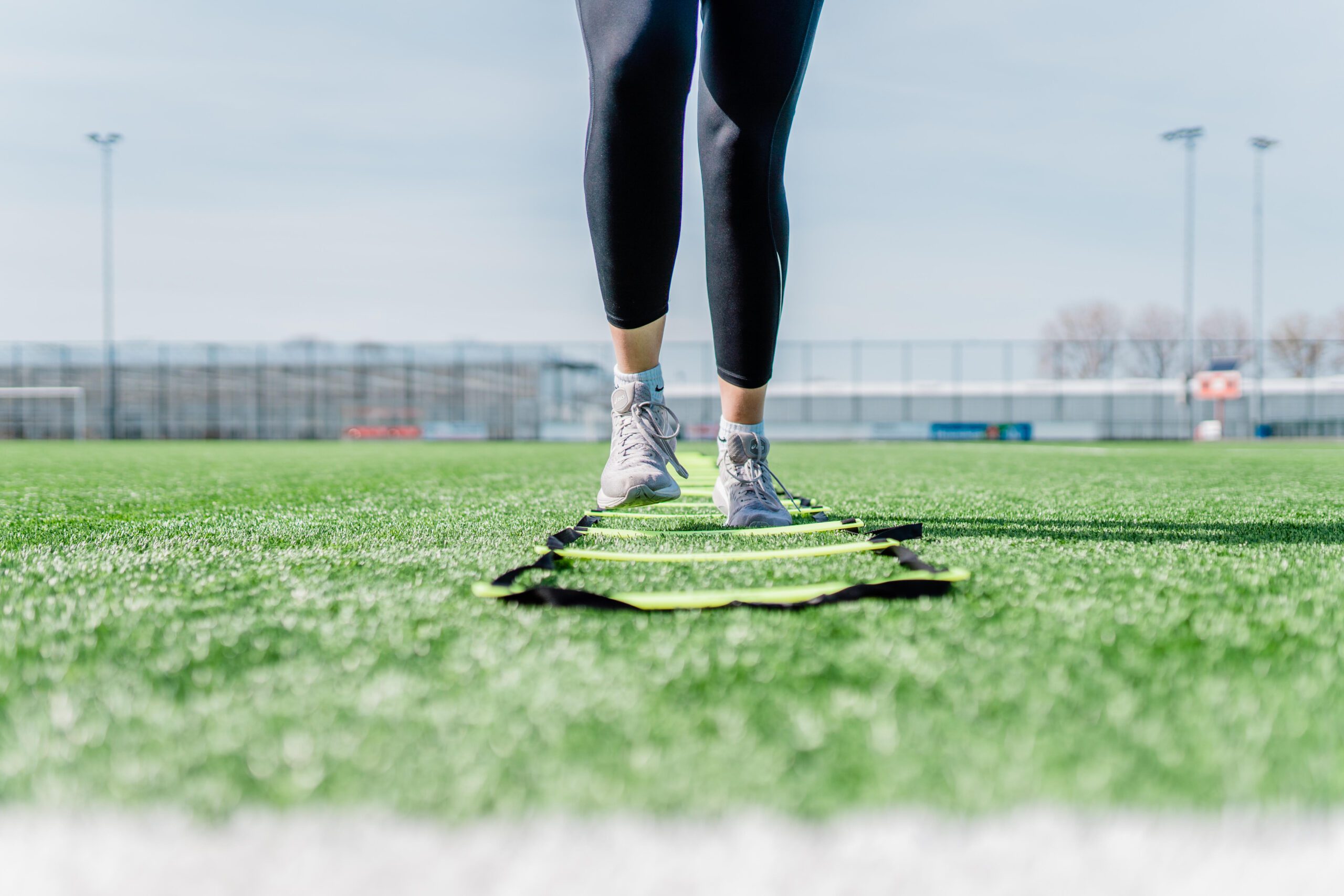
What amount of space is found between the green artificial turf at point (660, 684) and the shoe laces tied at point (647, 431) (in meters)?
0.39

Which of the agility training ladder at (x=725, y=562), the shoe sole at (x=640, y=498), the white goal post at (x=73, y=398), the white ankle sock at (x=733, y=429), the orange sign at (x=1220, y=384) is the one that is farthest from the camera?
the white goal post at (x=73, y=398)

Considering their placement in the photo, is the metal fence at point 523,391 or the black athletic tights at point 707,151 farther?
the metal fence at point 523,391

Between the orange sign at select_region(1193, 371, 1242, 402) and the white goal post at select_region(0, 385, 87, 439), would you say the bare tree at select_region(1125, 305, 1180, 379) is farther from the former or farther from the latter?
the white goal post at select_region(0, 385, 87, 439)

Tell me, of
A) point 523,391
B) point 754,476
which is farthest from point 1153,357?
point 754,476

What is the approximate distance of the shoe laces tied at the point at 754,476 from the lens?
1624 mm

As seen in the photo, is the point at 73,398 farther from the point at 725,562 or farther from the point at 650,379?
the point at 725,562

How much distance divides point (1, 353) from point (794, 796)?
38.0 m

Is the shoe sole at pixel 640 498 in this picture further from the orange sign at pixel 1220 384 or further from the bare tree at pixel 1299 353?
the bare tree at pixel 1299 353

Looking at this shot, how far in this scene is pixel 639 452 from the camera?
5.20 feet

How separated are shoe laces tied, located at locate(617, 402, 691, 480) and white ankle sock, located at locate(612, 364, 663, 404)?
0.06 ft

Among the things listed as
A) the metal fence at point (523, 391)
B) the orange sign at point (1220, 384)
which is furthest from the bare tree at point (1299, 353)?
the orange sign at point (1220, 384)

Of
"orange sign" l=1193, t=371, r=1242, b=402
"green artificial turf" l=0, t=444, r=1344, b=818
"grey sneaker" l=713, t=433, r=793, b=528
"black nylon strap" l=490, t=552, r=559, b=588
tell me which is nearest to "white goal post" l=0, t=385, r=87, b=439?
"orange sign" l=1193, t=371, r=1242, b=402

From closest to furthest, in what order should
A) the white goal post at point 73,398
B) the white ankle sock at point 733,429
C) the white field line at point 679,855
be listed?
1. the white field line at point 679,855
2. the white ankle sock at point 733,429
3. the white goal post at point 73,398

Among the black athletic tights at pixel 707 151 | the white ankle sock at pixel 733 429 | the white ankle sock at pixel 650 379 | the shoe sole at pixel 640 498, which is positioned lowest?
the shoe sole at pixel 640 498
